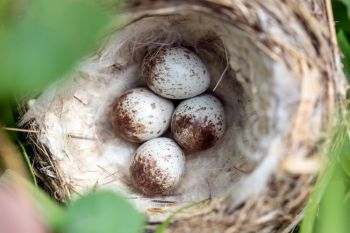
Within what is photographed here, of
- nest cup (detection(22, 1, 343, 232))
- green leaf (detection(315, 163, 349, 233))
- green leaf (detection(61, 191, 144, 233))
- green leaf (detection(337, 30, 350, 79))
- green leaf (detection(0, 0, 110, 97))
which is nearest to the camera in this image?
green leaf (detection(0, 0, 110, 97))

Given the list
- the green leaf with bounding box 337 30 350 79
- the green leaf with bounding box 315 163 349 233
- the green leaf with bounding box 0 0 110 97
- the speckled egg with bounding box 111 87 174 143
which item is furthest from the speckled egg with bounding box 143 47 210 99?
the green leaf with bounding box 0 0 110 97

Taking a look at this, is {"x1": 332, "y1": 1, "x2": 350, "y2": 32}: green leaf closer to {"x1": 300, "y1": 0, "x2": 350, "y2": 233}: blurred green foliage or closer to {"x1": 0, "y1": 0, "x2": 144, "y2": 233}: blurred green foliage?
{"x1": 300, "y1": 0, "x2": 350, "y2": 233}: blurred green foliage

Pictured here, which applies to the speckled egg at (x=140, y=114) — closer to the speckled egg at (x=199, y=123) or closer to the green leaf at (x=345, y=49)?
the speckled egg at (x=199, y=123)

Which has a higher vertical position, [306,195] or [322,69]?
[322,69]

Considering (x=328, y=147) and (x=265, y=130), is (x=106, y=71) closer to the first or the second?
(x=265, y=130)

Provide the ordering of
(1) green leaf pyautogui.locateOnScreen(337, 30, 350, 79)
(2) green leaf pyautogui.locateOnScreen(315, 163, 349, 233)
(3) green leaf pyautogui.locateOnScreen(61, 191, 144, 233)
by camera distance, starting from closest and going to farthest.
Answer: (3) green leaf pyautogui.locateOnScreen(61, 191, 144, 233), (2) green leaf pyautogui.locateOnScreen(315, 163, 349, 233), (1) green leaf pyautogui.locateOnScreen(337, 30, 350, 79)

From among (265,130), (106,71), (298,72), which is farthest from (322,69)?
(106,71)
